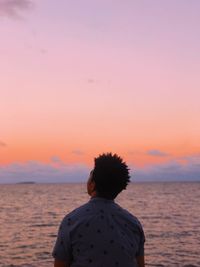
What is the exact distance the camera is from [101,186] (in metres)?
3.75

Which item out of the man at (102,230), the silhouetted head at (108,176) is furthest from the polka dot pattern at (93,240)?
the silhouetted head at (108,176)

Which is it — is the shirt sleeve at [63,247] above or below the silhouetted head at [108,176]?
below

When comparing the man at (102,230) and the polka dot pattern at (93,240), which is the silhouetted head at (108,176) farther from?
the polka dot pattern at (93,240)

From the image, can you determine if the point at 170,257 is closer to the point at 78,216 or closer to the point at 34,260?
the point at 34,260

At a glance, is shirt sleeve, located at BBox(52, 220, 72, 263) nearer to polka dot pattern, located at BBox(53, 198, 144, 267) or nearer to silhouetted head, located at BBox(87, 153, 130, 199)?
polka dot pattern, located at BBox(53, 198, 144, 267)

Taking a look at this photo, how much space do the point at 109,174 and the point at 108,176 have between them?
2 centimetres

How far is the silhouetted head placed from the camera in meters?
3.72

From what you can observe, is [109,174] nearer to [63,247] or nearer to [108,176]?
[108,176]

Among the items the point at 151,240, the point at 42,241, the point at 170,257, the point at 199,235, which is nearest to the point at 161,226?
the point at 199,235

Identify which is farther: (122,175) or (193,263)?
(193,263)

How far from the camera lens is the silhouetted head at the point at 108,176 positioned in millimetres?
3721

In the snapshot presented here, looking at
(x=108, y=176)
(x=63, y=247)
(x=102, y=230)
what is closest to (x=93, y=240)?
(x=102, y=230)

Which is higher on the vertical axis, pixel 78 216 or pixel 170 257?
pixel 78 216

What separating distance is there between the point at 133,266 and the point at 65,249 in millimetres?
557
